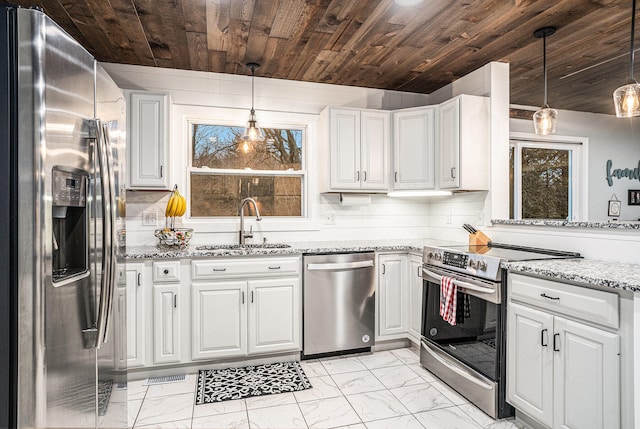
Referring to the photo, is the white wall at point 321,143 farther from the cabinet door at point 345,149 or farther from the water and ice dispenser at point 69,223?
the water and ice dispenser at point 69,223

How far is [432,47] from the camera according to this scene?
2896 mm

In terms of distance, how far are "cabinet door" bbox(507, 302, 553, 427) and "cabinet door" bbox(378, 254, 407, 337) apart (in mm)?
1178

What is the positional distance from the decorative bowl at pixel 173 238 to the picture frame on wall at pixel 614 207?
355 centimetres

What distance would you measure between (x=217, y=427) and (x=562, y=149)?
3.66 meters

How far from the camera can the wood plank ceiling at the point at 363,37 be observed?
232 cm

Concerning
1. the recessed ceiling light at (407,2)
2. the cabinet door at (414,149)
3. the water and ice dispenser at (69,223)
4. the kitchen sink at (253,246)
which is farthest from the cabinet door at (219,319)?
the recessed ceiling light at (407,2)

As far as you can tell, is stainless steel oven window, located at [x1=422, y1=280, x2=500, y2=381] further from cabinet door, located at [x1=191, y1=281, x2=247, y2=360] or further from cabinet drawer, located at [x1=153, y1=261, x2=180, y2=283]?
cabinet drawer, located at [x1=153, y1=261, x2=180, y2=283]

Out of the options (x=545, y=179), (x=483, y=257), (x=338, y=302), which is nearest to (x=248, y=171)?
(x=338, y=302)

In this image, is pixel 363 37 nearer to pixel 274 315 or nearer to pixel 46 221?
pixel 274 315

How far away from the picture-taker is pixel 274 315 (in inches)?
117

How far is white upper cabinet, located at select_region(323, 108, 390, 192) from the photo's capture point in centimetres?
345

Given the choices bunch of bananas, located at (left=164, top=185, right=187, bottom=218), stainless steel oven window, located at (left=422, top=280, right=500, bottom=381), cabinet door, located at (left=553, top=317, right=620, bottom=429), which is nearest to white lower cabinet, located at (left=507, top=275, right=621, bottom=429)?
cabinet door, located at (left=553, top=317, right=620, bottom=429)

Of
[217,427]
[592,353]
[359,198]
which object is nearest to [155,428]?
[217,427]

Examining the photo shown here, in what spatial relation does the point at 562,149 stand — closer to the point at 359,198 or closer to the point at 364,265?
the point at 359,198
